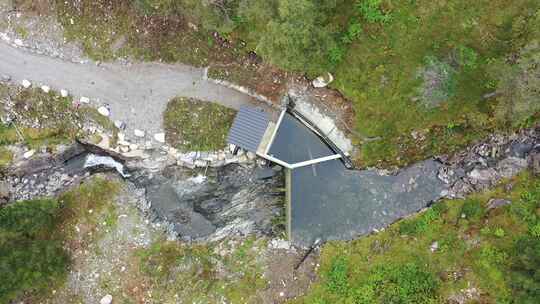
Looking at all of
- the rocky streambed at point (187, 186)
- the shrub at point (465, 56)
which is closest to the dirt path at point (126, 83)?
the rocky streambed at point (187, 186)

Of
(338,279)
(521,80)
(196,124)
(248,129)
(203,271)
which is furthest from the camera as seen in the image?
(196,124)

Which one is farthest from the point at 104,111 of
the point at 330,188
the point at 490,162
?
the point at 490,162

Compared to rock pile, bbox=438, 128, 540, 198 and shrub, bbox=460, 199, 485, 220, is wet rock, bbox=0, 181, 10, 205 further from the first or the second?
shrub, bbox=460, 199, 485, 220

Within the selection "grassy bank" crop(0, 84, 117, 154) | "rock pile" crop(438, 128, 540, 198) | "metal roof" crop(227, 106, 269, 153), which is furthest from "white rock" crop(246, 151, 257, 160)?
"rock pile" crop(438, 128, 540, 198)

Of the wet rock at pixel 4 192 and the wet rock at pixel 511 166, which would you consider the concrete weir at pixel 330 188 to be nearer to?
the wet rock at pixel 511 166

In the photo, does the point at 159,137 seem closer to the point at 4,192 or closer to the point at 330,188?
the point at 4,192

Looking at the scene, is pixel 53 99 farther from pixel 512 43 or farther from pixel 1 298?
pixel 512 43
